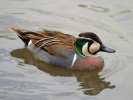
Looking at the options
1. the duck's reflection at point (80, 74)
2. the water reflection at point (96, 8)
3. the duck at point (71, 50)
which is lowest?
the duck's reflection at point (80, 74)

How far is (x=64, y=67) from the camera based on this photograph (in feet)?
30.3

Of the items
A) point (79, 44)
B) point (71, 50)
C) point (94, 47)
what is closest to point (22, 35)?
point (71, 50)

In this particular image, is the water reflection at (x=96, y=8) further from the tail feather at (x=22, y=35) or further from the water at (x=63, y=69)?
the tail feather at (x=22, y=35)

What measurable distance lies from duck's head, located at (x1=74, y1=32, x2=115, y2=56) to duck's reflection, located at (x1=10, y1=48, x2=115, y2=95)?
54cm

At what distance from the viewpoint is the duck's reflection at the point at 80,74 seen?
8.47 meters

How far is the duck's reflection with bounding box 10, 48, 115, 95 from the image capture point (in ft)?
27.8

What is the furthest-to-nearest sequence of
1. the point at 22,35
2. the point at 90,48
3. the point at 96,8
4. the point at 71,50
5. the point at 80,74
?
the point at 96,8 → the point at 22,35 → the point at 90,48 → the point at 71,50 → the point at 80,74

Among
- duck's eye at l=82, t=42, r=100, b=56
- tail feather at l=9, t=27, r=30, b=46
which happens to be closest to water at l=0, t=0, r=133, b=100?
tail feather at l=9, t=27, r=30, b=46

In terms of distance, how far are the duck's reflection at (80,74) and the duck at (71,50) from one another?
0.12m

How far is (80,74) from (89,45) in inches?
31.2

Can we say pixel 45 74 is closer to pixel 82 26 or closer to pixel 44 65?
pixel 44 65

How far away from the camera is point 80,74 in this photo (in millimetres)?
9141

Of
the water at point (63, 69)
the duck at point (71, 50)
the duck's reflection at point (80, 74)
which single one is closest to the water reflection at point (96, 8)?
the water at point (63, 69)

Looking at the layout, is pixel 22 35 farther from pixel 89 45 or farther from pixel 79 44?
pixel 89 45
